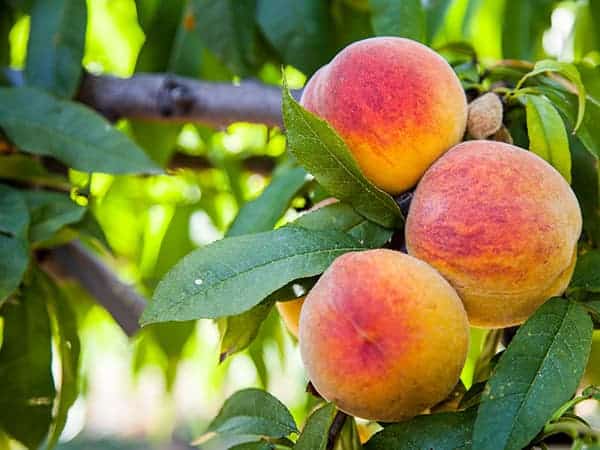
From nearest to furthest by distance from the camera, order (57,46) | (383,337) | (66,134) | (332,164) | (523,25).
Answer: (383,337), (332,164), (66,134), (57,46), (523,25)

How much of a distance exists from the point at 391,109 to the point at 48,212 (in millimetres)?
441

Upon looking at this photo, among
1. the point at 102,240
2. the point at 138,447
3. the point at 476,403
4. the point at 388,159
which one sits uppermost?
the point at 388,159

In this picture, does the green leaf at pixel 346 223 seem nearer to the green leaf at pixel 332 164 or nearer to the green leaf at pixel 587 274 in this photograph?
the green leaf at pixel 332 164

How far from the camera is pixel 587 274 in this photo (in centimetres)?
64

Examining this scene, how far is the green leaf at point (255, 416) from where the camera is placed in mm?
667

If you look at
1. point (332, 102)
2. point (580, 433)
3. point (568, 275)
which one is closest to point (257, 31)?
point (332, 102)

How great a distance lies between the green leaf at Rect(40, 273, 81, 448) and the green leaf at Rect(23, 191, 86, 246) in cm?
11

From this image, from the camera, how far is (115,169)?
92cm

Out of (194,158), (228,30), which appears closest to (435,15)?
(228,30)

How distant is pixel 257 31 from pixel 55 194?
1.36 ft

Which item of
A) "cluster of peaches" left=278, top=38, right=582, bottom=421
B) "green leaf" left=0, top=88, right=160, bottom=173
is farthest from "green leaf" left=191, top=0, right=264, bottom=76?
"cluster of peaches" left=278, top=38, right=582, bottom=421

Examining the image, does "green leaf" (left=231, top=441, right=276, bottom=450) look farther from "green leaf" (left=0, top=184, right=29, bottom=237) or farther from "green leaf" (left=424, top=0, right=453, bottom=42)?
"green leaf" (left=424, top=0, right=453, bottom=42)

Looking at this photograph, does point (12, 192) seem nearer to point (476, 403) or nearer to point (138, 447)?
point (476, 403)

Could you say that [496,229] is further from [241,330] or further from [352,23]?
[352,23]
